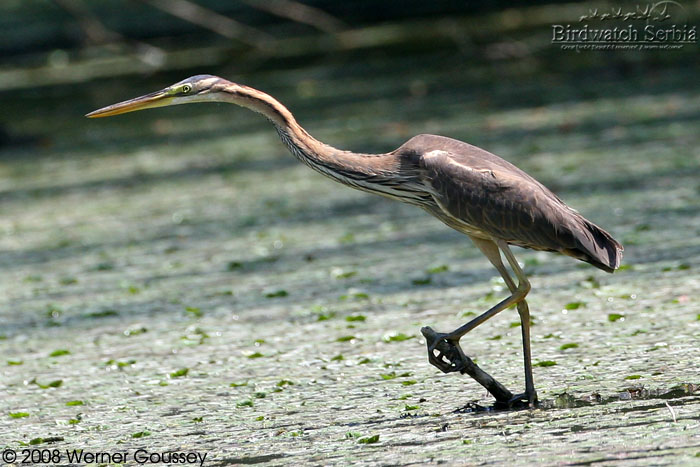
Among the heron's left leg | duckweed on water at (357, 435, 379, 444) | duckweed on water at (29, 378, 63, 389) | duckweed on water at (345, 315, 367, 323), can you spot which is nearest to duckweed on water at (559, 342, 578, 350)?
the heron's left leg

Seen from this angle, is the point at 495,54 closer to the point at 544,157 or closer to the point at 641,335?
the point at 544,157

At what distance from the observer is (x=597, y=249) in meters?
4.73

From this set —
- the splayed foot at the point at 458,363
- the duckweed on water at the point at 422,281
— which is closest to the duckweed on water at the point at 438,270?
the duckweed on water at the point at 422,281

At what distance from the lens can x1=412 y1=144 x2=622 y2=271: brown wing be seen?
4734mm

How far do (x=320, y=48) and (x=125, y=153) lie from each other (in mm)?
8499

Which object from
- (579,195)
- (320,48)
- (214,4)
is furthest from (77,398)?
(214,4)

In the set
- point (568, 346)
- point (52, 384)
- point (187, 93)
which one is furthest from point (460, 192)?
point (52, 384)

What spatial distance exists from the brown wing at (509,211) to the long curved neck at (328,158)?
164mm

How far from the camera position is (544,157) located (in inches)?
390

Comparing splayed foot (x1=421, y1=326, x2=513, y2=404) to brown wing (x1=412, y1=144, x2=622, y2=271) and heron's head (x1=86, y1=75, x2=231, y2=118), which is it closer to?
brown wing (x1=412, y1=144, x2=622, y2=271)

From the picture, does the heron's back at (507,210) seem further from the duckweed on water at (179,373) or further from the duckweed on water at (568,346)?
the duckweed on water at (179,373)

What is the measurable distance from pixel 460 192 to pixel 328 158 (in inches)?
23.3

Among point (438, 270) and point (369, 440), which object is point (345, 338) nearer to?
point (438, 270)

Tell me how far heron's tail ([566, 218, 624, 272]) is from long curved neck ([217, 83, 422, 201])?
0.78 meters
